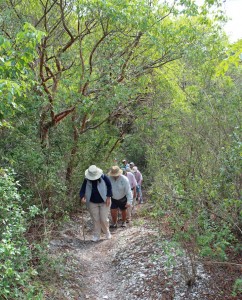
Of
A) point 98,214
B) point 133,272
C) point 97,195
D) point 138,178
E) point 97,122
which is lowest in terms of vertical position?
point 133,272

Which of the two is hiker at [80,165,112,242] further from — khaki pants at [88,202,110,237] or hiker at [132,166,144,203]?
hiker at [132,166,144,203]

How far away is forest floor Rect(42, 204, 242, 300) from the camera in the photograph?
547 cm

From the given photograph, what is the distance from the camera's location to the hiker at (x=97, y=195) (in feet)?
27.9

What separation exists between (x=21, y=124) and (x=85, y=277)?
3.52 meters

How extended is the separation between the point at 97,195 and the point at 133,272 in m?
2.48

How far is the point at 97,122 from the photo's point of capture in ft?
43.0

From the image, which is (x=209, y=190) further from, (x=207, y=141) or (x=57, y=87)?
(x=57, y=87)

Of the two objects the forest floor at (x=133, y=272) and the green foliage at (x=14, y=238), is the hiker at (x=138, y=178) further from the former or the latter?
the green foliage at (x=14, y=238)

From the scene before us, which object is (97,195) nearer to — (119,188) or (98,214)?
(98,214)

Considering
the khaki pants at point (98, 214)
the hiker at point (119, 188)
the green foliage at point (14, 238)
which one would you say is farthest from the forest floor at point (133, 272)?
the hiker at point (119, 188)

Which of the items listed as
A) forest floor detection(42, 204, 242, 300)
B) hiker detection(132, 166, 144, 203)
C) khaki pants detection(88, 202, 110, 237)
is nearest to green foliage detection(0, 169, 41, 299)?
forest floor detection(42, 204, 242, 300)

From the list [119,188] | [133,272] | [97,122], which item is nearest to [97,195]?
[119,188]

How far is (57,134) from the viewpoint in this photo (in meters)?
9.80

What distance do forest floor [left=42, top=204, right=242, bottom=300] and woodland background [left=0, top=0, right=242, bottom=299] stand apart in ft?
1.33
